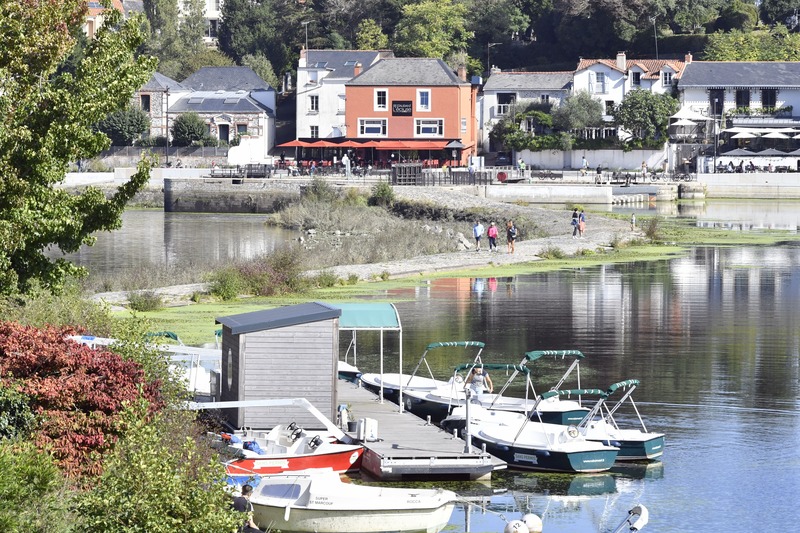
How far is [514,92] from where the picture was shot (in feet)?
357

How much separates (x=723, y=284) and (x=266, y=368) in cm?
2806

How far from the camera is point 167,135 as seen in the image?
106 meters

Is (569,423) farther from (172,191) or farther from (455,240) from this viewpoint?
(172,191)

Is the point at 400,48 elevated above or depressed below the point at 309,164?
above

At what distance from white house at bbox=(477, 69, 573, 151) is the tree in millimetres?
88497

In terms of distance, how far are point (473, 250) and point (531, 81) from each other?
178ft

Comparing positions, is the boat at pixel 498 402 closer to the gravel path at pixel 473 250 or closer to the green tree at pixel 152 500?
the green tree at pixel 152 500

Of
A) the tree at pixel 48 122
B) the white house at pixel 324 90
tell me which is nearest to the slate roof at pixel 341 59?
the white house at pixel 324 90

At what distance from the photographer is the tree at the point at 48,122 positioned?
19.3 meters

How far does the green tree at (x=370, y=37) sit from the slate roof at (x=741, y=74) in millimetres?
27548

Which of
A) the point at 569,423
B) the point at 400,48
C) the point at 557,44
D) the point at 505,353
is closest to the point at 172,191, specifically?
the point at 400,48

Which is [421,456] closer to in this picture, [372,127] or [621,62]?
[372,127]

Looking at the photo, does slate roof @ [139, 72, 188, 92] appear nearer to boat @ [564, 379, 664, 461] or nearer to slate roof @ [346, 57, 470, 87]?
slate roof @ [346, 57, 470, 87]

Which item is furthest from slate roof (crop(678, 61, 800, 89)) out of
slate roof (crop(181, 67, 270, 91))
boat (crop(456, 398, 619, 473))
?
boat (crop(456, 398, 619, 473))
